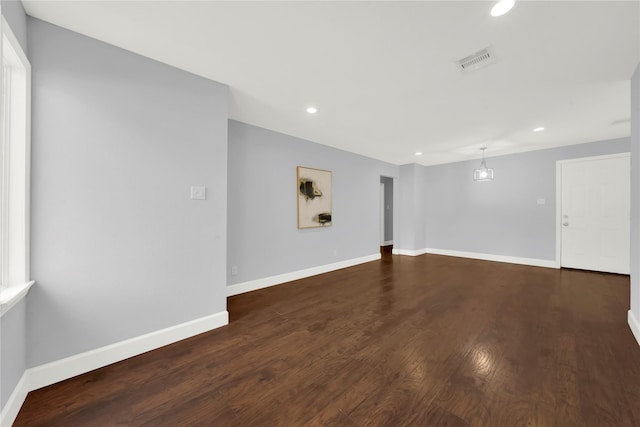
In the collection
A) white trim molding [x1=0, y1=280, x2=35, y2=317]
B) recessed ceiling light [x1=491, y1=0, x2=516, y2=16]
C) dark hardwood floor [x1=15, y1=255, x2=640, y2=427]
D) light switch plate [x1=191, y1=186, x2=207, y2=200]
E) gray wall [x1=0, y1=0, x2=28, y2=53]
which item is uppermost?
recessed ceiling light [x1=491, y1=0, x2=516, y2=16]

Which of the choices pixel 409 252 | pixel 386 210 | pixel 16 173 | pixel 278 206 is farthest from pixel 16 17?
pixel 386 210

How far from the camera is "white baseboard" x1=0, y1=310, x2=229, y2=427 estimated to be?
4.92 feet

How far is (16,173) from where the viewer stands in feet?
5.26

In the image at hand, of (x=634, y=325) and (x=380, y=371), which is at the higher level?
(x=634, y=325)

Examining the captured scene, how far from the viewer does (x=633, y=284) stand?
96.5 inches

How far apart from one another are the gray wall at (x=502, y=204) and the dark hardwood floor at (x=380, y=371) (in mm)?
2316

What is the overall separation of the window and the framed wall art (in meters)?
3.16

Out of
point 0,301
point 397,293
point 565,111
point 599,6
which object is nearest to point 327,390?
point 0,301

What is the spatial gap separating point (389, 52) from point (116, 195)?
2.53m

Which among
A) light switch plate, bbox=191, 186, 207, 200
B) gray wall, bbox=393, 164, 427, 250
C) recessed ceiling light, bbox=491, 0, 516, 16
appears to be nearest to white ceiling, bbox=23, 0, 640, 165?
recessed ceiling light, bbox=491, 0, 516, 16

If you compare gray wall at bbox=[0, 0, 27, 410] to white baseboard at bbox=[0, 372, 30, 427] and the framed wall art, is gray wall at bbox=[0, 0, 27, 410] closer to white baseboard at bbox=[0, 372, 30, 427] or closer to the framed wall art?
white baseboard at bbox=[0, 372, 30, 427]

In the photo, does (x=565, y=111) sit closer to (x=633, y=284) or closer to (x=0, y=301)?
(x=633, y=284)

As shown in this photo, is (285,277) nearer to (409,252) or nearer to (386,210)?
(409,252)

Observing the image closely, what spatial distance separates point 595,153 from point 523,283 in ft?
9.85
